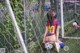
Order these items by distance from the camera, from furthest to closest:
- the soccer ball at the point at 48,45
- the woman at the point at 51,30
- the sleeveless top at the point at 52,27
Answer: the sleeveless top at the point at 52,27 < the woman at the point at 51,30 < the soccer ball at the point at 48,45

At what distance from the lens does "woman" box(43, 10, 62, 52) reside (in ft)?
19.2

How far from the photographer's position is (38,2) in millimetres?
6500

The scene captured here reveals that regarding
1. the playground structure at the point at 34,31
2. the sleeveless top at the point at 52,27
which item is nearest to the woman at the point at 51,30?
the sleeveless top at the point at 52,27

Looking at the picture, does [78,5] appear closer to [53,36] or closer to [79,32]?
[79,32]

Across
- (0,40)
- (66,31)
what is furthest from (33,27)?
(66,31)

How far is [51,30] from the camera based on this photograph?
5.99 meters

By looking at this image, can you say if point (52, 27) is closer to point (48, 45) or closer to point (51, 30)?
point (51, 30)

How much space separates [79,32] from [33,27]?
6.63 feet

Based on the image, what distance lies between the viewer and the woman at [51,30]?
19.2 feet

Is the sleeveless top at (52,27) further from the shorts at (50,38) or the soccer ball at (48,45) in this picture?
the soccer ball at (48,45)

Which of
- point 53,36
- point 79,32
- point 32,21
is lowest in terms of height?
point 79,32

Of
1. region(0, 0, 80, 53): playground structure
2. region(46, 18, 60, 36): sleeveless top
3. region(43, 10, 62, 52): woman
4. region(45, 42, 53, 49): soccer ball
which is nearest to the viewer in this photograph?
region(0, 0, 80, 53): playground structure

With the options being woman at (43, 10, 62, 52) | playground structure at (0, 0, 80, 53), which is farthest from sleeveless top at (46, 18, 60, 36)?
playground structure at (0, 0, 80, 53)

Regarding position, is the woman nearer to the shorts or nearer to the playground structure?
the shorts
